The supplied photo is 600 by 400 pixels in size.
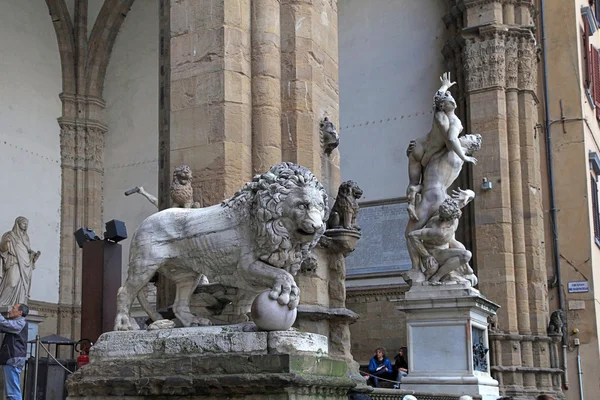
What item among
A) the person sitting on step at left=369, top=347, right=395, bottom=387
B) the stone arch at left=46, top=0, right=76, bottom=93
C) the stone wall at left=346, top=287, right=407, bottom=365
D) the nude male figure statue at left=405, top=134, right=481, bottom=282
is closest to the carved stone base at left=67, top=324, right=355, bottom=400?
the nude male figure statue at left=405, top=134, right=481, bottom=282

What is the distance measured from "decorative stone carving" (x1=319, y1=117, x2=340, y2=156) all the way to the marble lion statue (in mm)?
3204

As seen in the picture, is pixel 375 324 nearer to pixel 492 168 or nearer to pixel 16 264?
pixel 492 168

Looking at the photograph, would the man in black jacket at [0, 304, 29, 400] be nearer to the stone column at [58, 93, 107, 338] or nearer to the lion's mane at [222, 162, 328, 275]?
the lion's mane at [222, 162, 328, 275]

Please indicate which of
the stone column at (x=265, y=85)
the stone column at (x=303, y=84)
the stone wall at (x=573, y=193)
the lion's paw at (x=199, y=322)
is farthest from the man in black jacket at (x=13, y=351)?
the stone wall at (x=573, y=193)

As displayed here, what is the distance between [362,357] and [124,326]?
12031mm

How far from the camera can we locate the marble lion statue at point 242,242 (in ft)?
17.9

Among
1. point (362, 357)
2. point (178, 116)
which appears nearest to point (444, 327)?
point (178, 116)

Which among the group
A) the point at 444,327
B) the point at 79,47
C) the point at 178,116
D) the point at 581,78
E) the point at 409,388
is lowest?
the point at 409,388

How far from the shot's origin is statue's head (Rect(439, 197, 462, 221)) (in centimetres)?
1105

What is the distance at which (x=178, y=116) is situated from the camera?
857 centimetres

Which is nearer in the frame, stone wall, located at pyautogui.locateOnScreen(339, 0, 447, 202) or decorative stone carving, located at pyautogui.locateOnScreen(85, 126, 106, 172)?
stone wall, located at pyautogui.locateOnScreen(339, 0, 447, 202)

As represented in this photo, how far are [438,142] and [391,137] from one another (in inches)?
269

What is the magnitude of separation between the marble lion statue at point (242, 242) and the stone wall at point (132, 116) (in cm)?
1659

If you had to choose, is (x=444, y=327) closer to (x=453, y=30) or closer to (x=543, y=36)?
(x=453, y=30)
